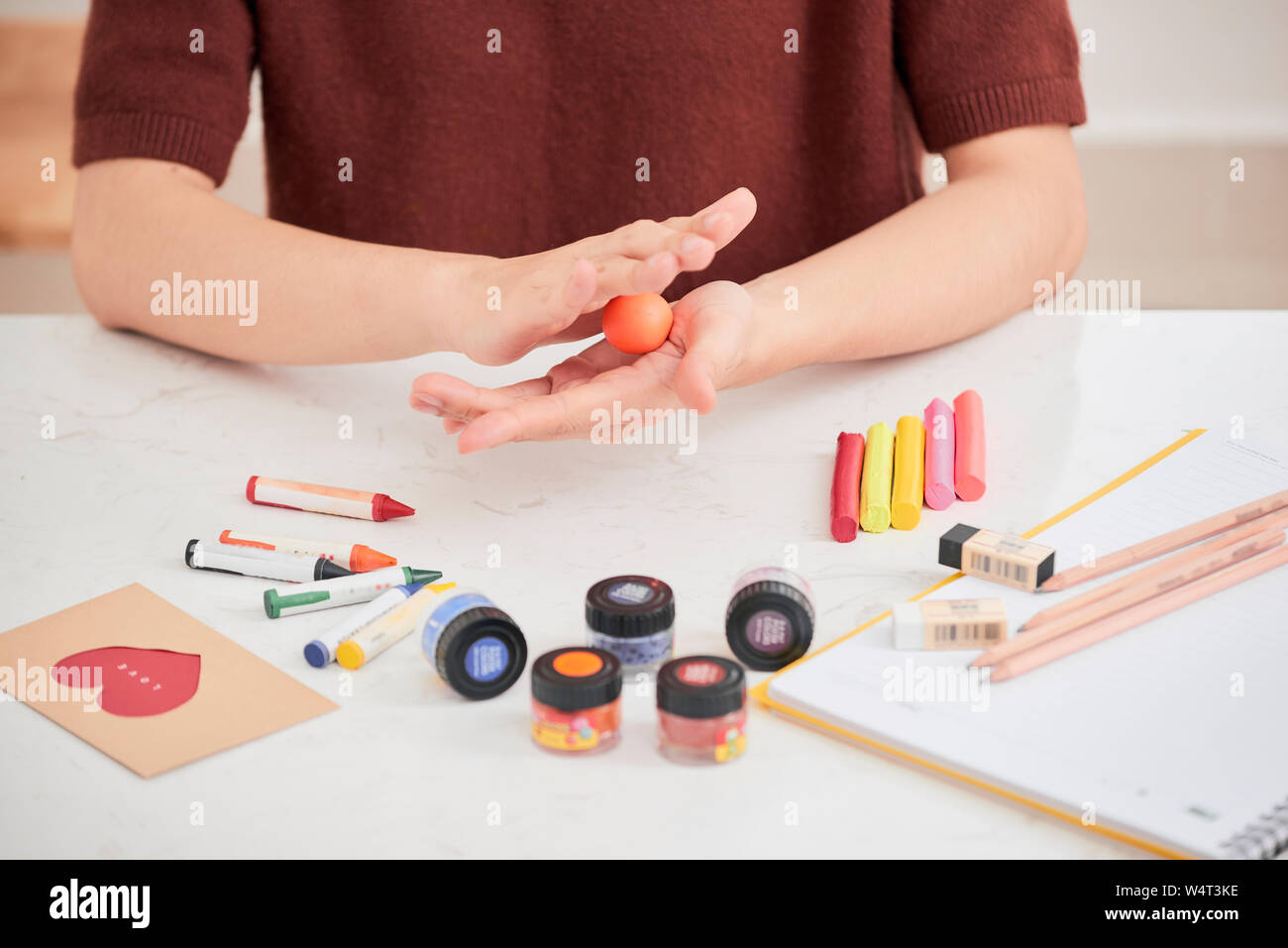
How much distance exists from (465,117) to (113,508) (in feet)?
2.03

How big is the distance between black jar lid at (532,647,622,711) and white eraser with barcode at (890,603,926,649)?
0.52 feet

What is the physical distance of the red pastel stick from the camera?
32.0 inches

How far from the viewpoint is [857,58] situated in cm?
126

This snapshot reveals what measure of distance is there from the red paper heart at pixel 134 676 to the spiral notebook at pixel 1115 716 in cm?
32

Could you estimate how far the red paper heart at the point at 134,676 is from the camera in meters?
0.64


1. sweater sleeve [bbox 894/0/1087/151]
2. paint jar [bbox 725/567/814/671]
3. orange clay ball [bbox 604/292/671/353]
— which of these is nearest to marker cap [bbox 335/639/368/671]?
paint jar [bbox 725/567/814/671]

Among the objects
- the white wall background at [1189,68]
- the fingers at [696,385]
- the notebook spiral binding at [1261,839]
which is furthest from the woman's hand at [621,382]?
the white wall background at [1189,68]

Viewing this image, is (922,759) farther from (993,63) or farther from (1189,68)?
(1189,68)

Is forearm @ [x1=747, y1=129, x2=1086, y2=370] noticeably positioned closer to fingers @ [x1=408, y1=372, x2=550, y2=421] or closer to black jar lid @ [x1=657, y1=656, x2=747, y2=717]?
fingers @ [x1=408, y1=372, x2=550, y2=421]

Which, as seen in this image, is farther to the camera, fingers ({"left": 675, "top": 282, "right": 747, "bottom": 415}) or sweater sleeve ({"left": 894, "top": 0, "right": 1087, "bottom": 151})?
sweater sleeve ({"left": 894, "top": 0, "right": 1087, "bottom": 151})

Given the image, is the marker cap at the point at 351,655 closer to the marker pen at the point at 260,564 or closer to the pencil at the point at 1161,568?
the marker pen at the point at 260,564

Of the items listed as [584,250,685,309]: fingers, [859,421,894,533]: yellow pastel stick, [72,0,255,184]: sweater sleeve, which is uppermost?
[72,0,255,184]: sweater sleeve

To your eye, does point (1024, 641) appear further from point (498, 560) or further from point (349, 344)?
point (349, 344)

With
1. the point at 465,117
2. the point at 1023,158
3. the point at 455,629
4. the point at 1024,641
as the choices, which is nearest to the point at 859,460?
the point at 1024,641
